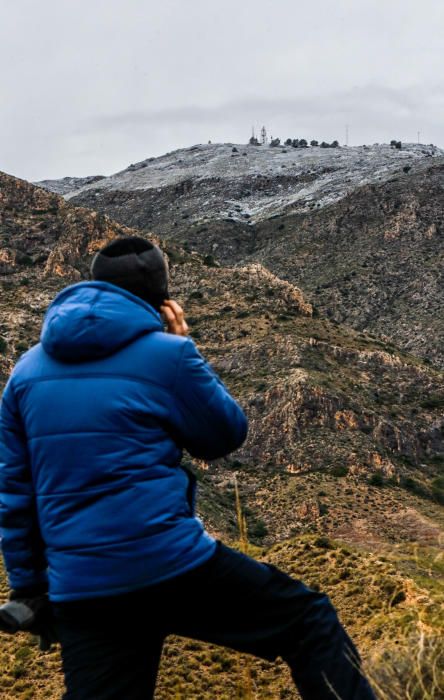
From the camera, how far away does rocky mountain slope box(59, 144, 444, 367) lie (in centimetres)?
6812

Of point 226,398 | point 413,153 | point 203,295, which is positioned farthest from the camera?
point 413,153

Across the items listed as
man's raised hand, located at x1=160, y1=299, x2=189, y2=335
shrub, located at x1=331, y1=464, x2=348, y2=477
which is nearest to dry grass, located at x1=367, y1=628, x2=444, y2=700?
man's raised hand, located at x1=160, y1=299, x2=189, y2=335

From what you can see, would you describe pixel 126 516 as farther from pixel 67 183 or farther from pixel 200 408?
pixel 67 183

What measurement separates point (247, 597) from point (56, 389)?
1.03 meters

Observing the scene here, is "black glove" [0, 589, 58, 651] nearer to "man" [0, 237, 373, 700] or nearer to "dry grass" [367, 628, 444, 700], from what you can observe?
"man" [0, 237, 373, 700]

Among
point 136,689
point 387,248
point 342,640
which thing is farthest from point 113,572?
point 387,248

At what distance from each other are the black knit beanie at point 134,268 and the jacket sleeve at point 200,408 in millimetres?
350

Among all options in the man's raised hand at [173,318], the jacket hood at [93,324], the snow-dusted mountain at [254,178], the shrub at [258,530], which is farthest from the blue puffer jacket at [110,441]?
the snow-dusted mountain at [254,178]

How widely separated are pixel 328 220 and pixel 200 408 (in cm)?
8386

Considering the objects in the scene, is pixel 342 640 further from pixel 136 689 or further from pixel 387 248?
pixel 387 248

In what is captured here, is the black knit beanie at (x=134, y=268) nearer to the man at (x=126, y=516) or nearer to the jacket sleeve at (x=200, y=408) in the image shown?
the man at (x=126, y=516)

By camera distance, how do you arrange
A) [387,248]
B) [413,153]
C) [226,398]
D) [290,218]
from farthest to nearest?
1. [413,153]
2. [290,218]
3. [387,248]
4. [226,398]

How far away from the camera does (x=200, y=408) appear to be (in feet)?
8.02

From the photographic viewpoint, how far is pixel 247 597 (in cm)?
252
